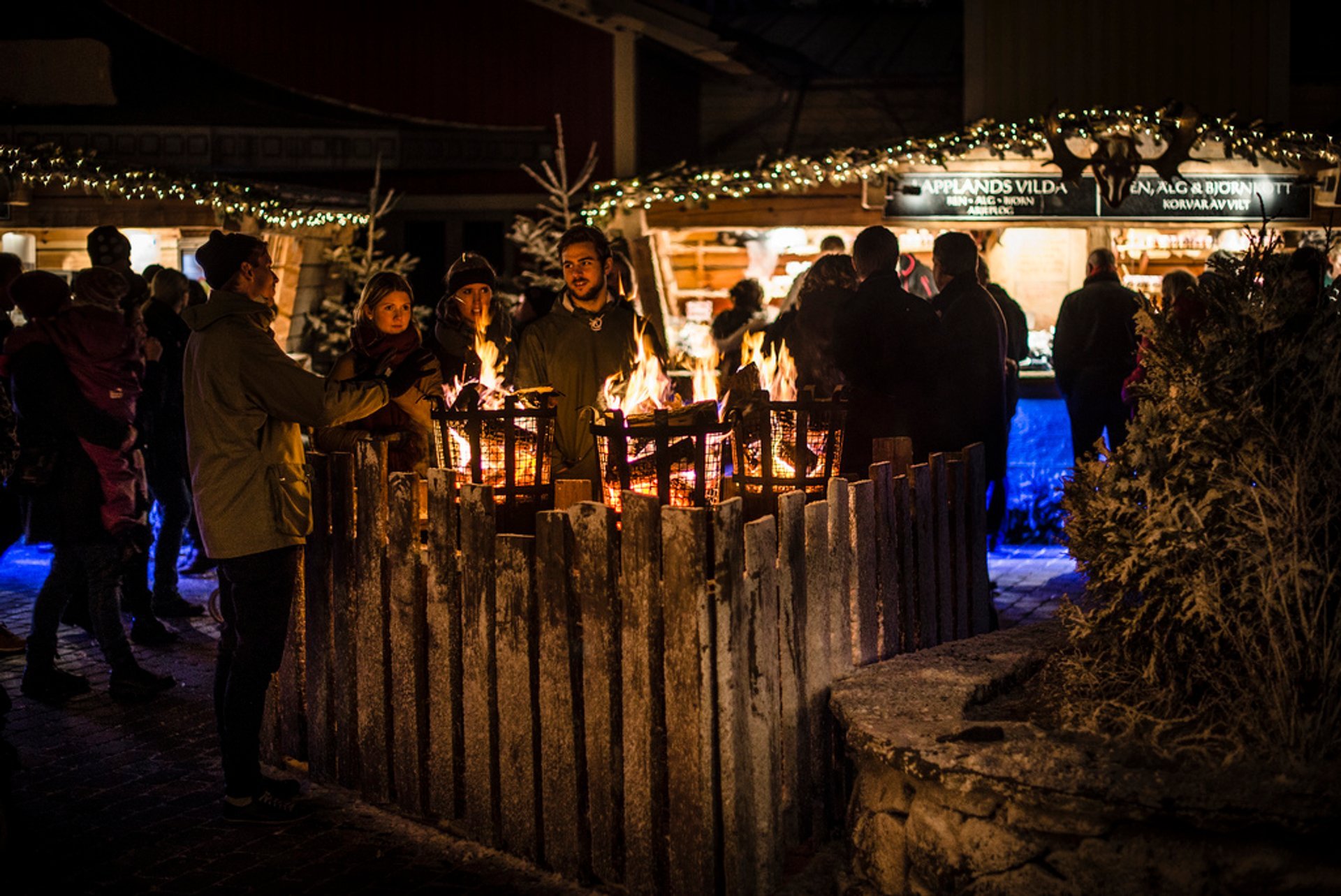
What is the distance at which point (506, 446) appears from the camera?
531 cm

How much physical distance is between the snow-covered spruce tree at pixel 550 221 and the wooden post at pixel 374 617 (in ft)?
28.7

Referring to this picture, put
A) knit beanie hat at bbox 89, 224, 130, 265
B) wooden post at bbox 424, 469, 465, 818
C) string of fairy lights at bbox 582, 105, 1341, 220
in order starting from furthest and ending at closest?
string of fairy lights at bbox 582, 105, 1341, 220, knit beanie hat at bbox 89, 224, 130, 265, wooden post at bbox 424, 469, 465, 818

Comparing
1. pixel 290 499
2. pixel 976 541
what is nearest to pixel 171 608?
pixel 290 499

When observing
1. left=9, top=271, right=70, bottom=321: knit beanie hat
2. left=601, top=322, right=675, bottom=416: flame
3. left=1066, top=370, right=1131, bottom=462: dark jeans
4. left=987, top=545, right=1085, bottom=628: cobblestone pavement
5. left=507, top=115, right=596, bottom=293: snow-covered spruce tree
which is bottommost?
left=987, top=545, right=1085, bottom=628: cobblestone pavement

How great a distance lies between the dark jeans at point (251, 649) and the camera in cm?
508

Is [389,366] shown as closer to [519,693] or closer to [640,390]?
[640,390]

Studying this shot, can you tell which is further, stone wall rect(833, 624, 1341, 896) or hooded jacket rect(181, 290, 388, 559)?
hooded jacket rect(181, 290, 388, 559)

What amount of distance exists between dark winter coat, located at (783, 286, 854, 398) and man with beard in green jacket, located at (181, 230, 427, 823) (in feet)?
9.12

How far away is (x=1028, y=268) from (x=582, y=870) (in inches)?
486

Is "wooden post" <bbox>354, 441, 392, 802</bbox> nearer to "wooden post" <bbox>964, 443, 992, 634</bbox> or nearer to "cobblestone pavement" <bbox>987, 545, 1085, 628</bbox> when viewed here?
"wooden post" <bbox>964, 443, 992, 634</bbox>

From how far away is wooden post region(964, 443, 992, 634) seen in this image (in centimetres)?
605

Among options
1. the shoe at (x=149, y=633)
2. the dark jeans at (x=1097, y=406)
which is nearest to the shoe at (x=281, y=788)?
the shoe at (x=149, y=633)

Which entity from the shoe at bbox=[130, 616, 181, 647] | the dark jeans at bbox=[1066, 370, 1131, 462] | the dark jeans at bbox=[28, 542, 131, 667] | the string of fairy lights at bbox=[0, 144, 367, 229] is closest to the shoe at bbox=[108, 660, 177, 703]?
the dark jeans at bbox=[28, 542, 131, 667]

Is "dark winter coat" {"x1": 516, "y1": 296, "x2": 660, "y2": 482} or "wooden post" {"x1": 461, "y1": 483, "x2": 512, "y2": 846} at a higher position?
"dark winter coat" {"x1": 516, "y1": 296, "x2": 660, "y2": 482}
